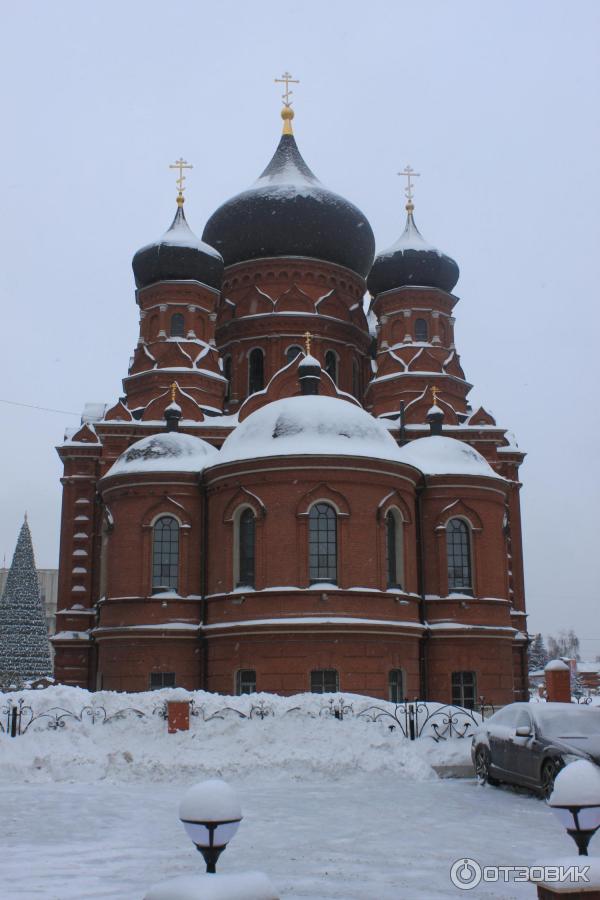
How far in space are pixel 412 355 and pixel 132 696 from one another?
17799mm

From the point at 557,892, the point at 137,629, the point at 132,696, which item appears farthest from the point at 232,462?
the point at 557,892

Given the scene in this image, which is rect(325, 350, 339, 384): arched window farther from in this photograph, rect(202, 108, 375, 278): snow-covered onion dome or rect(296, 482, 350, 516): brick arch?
rect(296, 482, 350, 516): brick arch

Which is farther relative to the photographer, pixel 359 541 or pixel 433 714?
pixel 359 541

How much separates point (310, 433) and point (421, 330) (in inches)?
409

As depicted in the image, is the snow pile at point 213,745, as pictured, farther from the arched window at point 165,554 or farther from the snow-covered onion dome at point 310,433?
the arched window at point 165,554

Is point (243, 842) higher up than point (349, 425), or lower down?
lower down

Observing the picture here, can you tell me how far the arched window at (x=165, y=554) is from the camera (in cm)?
2365

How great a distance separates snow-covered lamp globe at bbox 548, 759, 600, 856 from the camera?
18.2ft

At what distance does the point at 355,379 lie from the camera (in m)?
32.3

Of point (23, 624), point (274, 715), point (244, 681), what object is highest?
point (23, 624)

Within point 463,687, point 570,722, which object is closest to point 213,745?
point 570,722

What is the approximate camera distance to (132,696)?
16094 millimetres

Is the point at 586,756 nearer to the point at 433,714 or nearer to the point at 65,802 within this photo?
the point at 433,714

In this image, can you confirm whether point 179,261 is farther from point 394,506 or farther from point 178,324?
point 394,506
